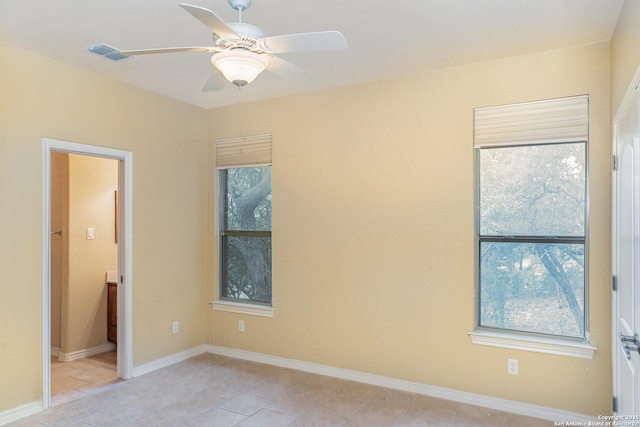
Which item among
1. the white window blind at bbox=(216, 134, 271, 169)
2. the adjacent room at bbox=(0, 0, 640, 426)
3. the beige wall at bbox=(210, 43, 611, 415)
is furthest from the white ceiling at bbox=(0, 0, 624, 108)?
the white window blind at bbox=(216, 134, 271, 169)

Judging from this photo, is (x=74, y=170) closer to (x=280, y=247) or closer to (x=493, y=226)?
(x=280, y=247)

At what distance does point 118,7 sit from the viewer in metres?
2.43

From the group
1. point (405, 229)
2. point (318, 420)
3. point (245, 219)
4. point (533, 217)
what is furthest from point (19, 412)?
point (533, 217)

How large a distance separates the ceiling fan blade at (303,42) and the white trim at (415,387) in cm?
277

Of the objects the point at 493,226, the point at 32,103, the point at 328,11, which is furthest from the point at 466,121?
the point at 32,103

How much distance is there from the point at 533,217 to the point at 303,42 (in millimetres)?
2234

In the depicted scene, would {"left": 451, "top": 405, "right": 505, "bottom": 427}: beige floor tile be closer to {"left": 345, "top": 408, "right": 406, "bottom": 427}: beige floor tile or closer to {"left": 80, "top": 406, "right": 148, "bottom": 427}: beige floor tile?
{"left": 345, "top": 408, "right": 406, "bottom": 427}: beige floor tile

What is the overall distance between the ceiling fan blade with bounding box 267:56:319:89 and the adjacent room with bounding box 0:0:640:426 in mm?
17

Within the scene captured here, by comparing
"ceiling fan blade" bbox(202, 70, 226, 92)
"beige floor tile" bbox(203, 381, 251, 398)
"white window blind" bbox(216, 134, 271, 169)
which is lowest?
"beige floor tile" bbox(203, 381, 251, 398)

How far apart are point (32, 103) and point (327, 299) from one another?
9.21ft

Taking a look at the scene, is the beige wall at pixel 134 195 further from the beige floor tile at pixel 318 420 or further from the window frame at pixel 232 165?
the beige floor tile at pixel 318 420

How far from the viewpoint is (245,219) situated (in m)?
4.50

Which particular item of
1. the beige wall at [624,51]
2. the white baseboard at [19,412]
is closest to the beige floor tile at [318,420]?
the white baseboard at [19,412]

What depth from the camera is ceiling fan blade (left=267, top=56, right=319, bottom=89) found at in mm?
2097
